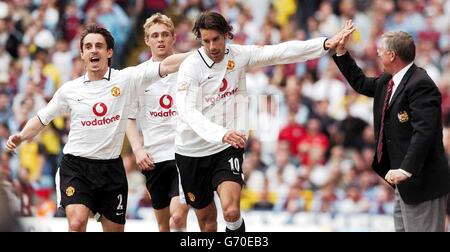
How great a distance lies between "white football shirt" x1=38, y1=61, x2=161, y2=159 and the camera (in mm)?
10891

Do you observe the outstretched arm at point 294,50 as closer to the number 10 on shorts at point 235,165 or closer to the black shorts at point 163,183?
the number 10 on shorts at point 235,165

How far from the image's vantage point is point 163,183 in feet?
40.8

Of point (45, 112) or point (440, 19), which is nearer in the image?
point (45, 112)

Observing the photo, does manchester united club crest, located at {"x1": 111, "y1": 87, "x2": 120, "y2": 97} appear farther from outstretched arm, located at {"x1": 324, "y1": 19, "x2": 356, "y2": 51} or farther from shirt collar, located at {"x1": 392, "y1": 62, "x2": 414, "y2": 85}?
shirt collar, located at {"x1": 392, "y1": 62, "x2": 414, "y2": 85}

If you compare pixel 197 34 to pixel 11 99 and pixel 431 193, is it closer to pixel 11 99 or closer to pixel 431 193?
pixel 431 193

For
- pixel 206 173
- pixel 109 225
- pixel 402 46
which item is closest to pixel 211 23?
pixel 206 173

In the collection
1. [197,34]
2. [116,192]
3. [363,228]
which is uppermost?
[197,34]

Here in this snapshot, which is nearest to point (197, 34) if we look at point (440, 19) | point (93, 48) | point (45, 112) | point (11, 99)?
point (93, 48)

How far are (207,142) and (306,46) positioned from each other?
4.34ft

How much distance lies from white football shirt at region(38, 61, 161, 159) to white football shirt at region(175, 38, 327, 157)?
2.05ft

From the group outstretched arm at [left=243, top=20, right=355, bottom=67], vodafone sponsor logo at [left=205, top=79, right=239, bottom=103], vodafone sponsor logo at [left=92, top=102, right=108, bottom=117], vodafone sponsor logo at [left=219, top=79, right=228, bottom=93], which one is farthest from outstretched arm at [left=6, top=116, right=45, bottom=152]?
outstretched arm at [left=243, top=20, right=355, bottom=67]

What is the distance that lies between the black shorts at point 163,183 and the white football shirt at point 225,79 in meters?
1.41

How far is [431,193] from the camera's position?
10047 mm
